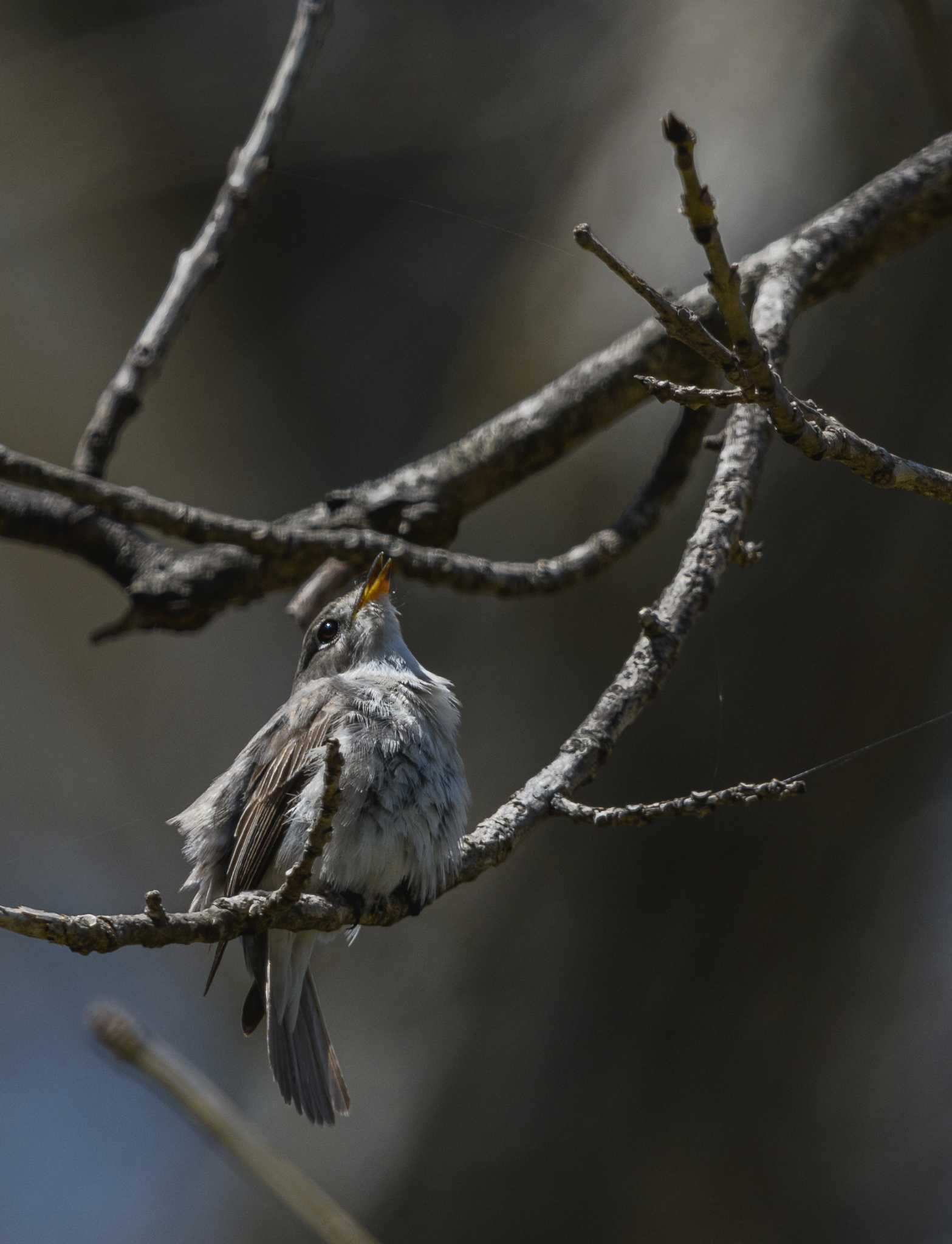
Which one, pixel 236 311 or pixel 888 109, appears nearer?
pixel 888 109

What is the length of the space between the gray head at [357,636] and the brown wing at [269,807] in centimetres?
62

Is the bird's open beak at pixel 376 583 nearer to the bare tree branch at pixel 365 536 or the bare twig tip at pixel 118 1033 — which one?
the bare tree branch at pixel 365 536

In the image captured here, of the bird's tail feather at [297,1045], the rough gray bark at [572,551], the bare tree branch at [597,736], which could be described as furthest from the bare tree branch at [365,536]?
the bird's tail feather at [297,1045]

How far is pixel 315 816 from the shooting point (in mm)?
2541

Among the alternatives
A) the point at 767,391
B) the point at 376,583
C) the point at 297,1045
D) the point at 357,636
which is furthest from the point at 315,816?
the point at 767,391

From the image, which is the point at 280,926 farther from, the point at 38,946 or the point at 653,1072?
the point at 38,946

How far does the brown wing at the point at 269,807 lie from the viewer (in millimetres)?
2793

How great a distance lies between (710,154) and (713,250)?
3.95 m

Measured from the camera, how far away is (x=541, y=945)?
17.0 ft

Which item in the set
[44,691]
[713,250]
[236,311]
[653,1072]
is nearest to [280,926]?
[713,250]

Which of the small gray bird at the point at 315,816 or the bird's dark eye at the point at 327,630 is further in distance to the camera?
the bird's dark eye at the point at 327,630

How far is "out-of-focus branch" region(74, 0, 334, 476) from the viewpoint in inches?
133

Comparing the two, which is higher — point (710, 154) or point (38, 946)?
point (710, 154)

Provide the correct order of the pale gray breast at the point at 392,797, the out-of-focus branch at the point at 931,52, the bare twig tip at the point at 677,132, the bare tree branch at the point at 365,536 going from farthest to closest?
1. the out-of-focus branch at the point at 931,52
2. the bare tree branch at the point at 365,536
3. the pale gray breast at the point at 392,797
4. the bare twig tip at the point at 677,132
